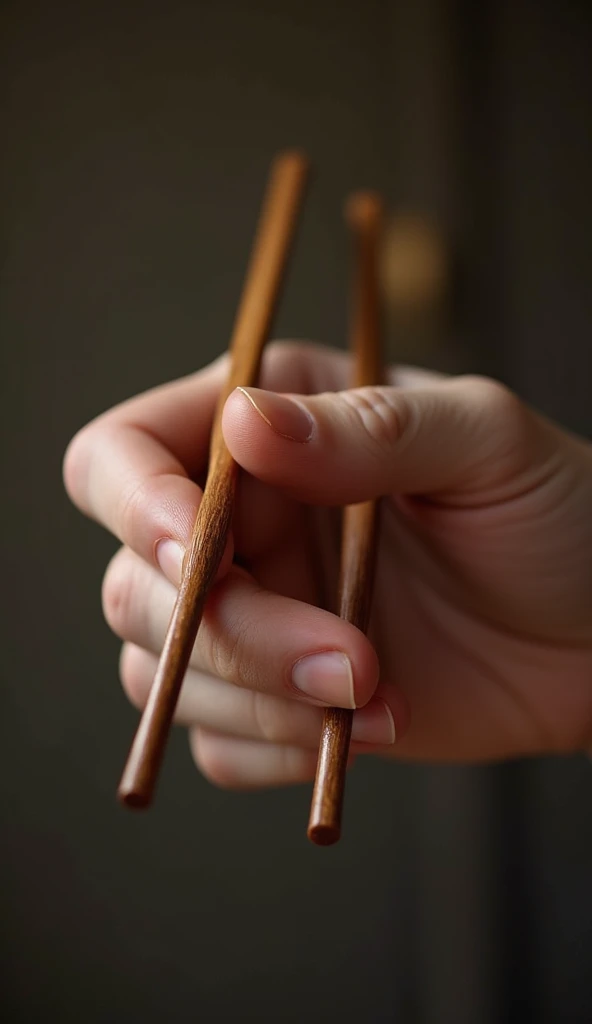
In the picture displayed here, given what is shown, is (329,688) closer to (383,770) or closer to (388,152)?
(383,770)

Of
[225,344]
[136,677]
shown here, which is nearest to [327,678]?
[136,677]

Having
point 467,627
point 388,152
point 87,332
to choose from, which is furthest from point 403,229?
point 467,627

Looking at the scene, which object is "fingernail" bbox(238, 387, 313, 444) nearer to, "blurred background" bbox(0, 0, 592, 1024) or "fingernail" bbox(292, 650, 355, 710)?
"fingernail" bbox(292, 650, 355, 710)

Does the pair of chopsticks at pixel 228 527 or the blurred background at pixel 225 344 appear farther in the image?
the blurred background at pixel 225 344

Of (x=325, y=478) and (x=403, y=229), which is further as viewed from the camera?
(x=403, y=229)

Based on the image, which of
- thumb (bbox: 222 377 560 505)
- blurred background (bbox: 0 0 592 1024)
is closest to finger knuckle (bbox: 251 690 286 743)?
thumb (bbox: 222 377 560 505)

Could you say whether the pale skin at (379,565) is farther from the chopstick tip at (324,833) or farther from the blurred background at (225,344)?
the blurred background at (225,344)

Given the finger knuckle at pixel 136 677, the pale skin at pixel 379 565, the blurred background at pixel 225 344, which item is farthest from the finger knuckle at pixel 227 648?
the blurred background at pixel 225 344
